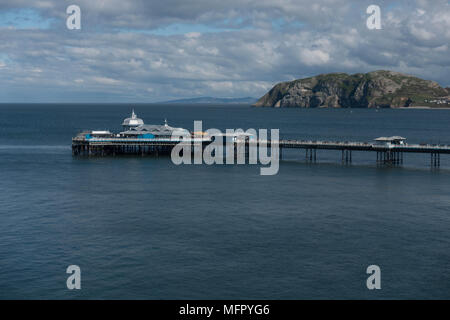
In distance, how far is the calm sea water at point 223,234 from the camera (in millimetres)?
39250

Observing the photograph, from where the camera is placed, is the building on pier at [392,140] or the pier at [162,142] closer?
the building on pier at [392,140]

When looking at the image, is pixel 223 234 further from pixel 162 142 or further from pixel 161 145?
pixel 161 145

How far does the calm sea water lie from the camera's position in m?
39.2

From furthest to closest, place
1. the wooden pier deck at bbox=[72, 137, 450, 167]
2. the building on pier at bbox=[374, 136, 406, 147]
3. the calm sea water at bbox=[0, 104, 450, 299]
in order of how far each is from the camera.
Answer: the wooden pier deck at bbox=[72, 137, 450, 167] → the building on pier at bbox=[374, 136, 406, 147] → the calm sea water at bbox=[0, 104, 450, 299]

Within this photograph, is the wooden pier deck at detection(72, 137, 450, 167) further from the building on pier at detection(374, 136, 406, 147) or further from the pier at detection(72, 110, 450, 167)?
the building on pier at detection(374, 136, 406, 147)

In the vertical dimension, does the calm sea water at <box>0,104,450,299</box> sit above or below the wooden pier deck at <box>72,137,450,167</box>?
below

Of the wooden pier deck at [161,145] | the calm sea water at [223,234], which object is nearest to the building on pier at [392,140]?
the wooden pier deck at [161,145]

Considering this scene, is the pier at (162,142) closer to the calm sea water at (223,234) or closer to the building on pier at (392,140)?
the building on pier at (392,140)

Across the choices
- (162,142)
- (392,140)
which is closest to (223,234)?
(392,140)

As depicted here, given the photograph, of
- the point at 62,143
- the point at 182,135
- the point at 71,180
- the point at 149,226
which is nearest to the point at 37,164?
the point at 71,180

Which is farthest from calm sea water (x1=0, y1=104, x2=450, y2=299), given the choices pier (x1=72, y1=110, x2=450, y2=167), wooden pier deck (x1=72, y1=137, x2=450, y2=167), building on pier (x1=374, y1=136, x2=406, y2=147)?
pier (x1=72, y1=110, x2=450, y2=167)

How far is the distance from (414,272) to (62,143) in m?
121

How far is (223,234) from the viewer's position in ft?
170
